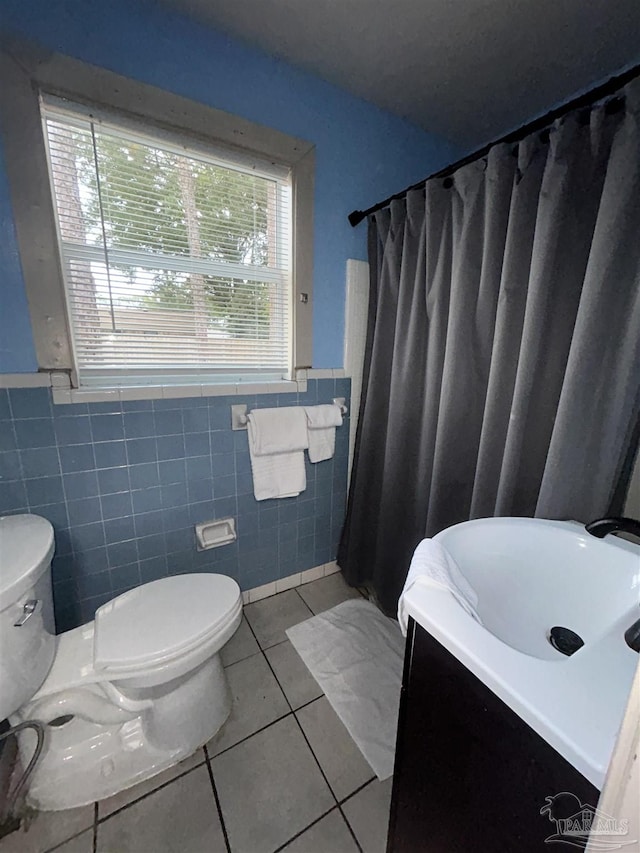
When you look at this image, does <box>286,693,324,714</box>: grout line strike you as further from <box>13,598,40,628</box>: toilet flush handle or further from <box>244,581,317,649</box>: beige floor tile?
<box>13,598,40,628</box>: toilet flush handle

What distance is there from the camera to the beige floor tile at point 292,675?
127 centimetres

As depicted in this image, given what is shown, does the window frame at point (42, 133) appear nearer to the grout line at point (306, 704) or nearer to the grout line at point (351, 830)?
the grout line at point (306, 704)

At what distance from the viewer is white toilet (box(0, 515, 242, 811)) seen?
908 millimetres

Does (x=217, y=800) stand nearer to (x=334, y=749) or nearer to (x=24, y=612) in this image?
(x=334, y=749)

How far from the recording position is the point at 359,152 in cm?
154

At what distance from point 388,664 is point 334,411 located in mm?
1145

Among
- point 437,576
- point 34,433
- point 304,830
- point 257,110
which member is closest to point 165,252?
point 257,110

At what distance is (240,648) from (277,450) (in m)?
0.90

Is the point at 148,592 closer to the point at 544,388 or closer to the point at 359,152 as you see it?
the point at 544,388

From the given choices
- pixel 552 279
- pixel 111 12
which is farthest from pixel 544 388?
pixel 111 12

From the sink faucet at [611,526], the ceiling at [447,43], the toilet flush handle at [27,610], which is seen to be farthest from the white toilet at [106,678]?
the ceiling at [447,43]

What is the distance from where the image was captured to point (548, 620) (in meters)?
0.75

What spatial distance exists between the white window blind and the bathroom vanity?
3.93ft

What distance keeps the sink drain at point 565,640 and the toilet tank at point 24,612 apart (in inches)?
49.9
